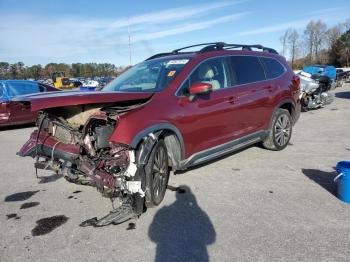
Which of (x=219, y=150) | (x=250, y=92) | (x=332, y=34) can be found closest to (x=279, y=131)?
(x=250, y=92)

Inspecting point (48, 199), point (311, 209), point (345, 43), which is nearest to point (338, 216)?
point (311, 209)

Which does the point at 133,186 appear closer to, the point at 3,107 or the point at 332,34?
the point at 3,107

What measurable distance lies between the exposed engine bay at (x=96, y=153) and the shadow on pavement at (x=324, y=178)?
8.57 ft

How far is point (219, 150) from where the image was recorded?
18.6 feet

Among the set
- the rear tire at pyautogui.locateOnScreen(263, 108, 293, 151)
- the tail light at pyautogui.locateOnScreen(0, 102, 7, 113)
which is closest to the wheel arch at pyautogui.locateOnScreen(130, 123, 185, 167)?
the rear tire at pyautogui.locateOnScreen(263, 108, 293, 151)

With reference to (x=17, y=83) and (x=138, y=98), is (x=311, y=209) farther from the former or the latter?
(x=17, y=83)

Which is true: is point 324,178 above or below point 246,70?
below

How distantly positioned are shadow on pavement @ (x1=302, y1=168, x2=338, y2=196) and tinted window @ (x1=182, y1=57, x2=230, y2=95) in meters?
1.93

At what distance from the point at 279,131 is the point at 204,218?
358cm

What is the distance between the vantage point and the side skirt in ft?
17.0

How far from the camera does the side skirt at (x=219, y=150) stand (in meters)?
5.17

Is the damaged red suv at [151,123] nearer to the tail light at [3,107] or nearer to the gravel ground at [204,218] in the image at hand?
the gravel ground at [204,218]

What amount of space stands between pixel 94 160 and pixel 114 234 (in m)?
0.91

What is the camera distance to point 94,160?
4.33m
